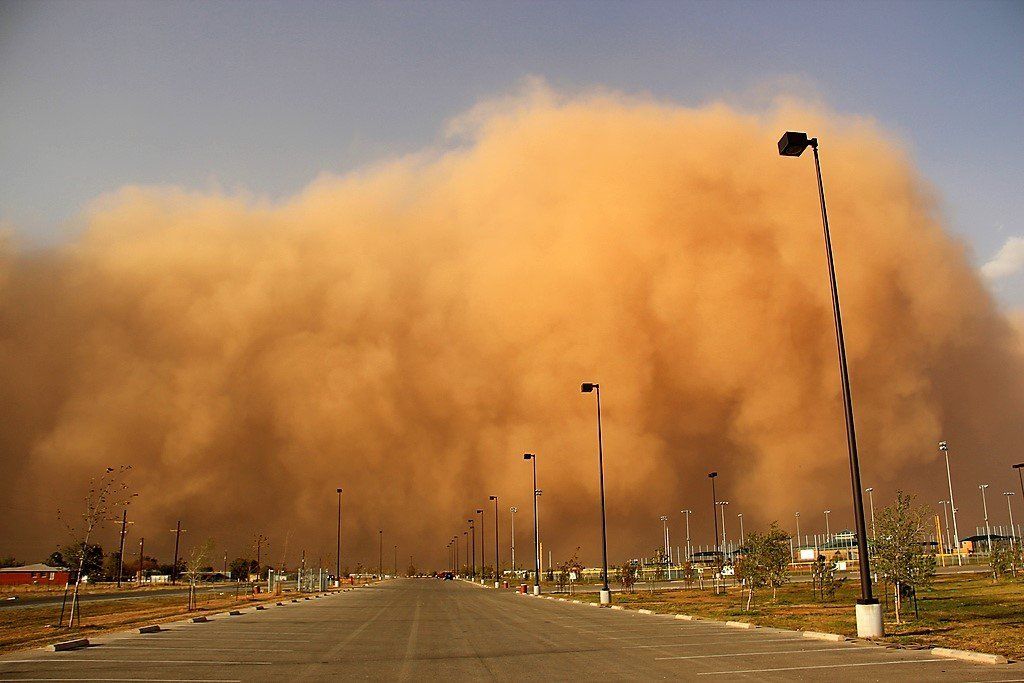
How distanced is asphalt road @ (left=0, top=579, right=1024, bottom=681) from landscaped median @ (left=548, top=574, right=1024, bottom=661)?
1.00m

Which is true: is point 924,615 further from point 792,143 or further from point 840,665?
point 792,143

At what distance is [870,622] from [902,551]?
355 cm

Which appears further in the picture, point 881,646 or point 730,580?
point 730,580

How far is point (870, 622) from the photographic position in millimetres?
14391

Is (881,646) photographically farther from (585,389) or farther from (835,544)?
(835,544)

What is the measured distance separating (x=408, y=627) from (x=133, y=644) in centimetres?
722

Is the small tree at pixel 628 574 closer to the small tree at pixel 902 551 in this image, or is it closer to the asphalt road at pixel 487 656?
the asphalt road at pixel 487 656

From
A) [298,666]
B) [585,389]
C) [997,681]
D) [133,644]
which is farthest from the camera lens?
[585,389]

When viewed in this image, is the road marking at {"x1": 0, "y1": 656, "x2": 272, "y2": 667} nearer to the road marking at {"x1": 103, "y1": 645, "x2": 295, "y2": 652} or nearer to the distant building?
the road marking at {"x1": 103, "y1": 645, "x2": 295, "y2": 652}

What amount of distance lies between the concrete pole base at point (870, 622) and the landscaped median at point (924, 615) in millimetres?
205

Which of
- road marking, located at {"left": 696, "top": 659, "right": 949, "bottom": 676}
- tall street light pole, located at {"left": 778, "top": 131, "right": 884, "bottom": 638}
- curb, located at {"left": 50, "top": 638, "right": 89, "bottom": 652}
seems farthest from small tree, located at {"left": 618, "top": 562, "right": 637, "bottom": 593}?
road marking, located at {"left": 696, "top": 659, "right": 949, "bottom": 676}

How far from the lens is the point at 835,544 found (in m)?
114

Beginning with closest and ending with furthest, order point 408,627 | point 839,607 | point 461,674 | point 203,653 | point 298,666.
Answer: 1. point 461,674
2. point 298,666
3. point 203,653
4. point 408,627
5. point 839,607

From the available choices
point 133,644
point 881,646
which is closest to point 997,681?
point 881,646
